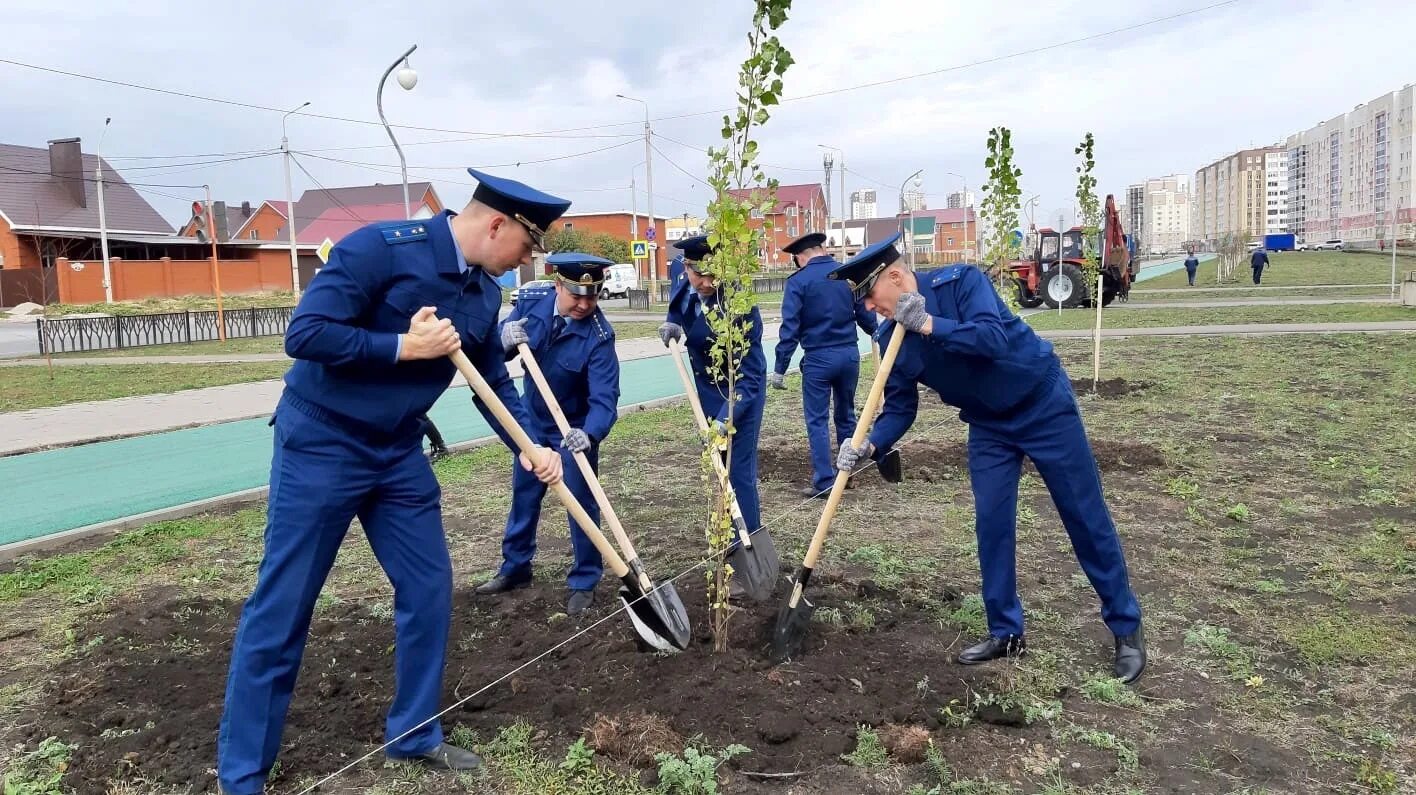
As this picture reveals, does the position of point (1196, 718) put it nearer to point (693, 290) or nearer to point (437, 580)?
point (437, 580)

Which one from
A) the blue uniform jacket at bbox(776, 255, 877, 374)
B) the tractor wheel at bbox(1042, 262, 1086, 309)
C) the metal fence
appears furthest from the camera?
the tractor wheel at bbox(1042, 262, 1086, 309)

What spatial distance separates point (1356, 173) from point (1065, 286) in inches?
3806

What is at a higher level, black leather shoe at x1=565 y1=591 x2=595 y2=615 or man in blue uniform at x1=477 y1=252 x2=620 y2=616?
man in blue uniform at x1=477 y1=252 x2=620 y2=616

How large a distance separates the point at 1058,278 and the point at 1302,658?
25210 mm

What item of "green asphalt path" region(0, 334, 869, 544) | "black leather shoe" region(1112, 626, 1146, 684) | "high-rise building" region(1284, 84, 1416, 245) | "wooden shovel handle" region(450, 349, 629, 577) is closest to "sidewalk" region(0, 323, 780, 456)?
"green asphalt path" region(0, 334, 869, 544)

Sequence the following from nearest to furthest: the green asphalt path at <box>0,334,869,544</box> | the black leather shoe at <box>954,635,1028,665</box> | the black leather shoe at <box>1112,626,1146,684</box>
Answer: the black leather shoe at <box>1112,626,1146,684</box> < the black leather shoe at <box>954,635,1028,665</box> < the green asphalt path at <box>0,334,869,544</box>

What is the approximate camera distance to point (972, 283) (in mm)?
3652

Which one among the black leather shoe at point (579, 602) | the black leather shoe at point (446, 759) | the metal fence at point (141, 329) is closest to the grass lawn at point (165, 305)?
the metal fence at point (141, 329)

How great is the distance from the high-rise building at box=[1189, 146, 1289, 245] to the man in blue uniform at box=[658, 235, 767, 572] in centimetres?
14268

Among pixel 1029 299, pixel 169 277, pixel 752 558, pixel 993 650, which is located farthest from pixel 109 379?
pixel 169 277

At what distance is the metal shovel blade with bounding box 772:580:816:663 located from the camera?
386 cm

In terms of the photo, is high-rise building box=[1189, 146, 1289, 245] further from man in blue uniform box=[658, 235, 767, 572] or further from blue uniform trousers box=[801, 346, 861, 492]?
man in blue uniform box=[658, 235, 767, 572]

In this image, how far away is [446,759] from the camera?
3146 millimetres

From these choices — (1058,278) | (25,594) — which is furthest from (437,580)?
(1058,278)
